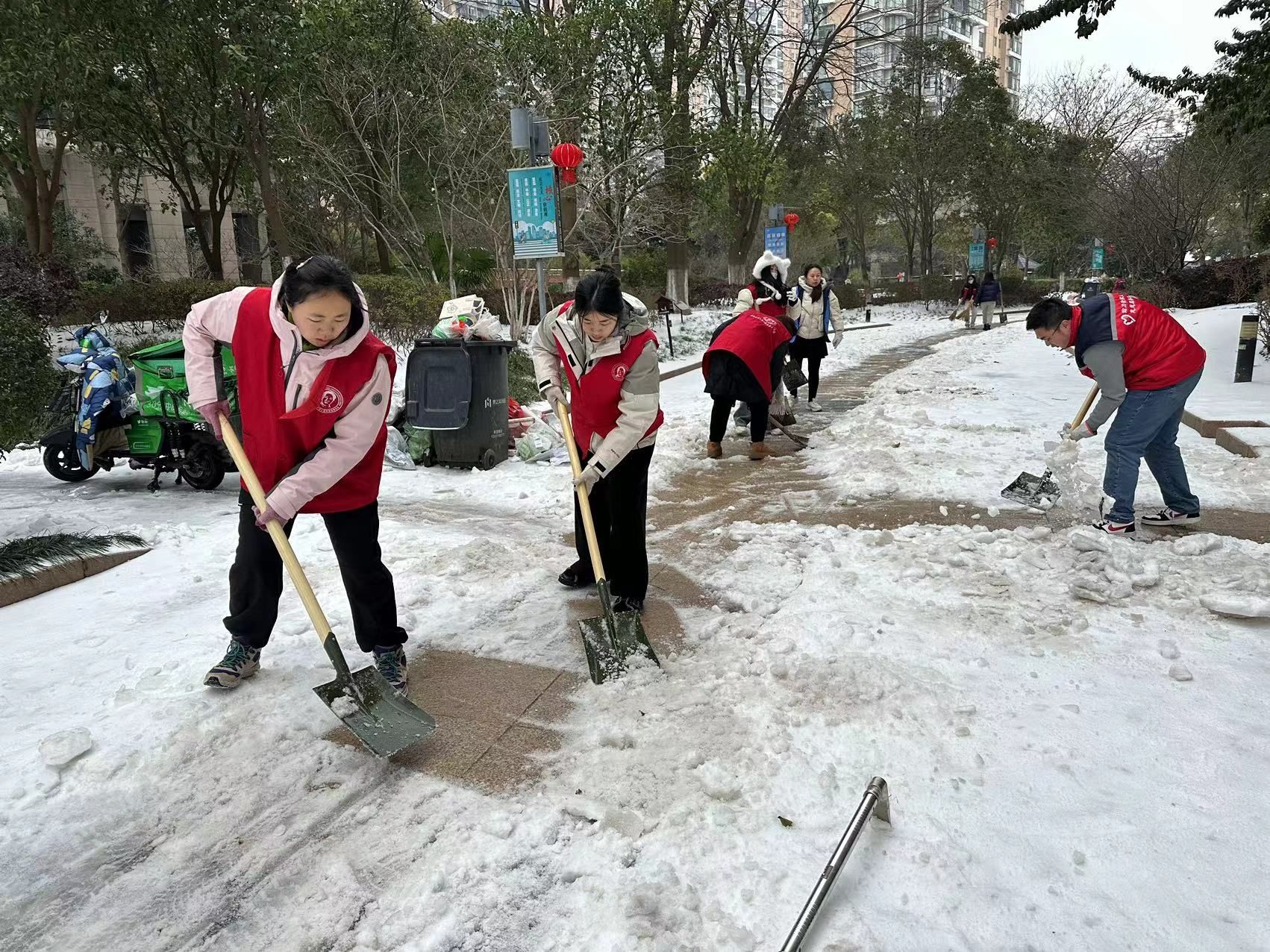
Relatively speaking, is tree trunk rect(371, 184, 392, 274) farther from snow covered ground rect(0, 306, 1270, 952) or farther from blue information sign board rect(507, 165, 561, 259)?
snow covered ground rect(0, 306, 1270, 952)

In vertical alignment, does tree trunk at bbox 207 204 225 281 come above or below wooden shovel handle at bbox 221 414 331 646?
above

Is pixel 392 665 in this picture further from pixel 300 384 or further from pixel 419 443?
pixel 419 443

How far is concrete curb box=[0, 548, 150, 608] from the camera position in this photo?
3838 millimetres

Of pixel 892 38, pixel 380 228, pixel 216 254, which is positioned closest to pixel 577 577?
pixel 380 228

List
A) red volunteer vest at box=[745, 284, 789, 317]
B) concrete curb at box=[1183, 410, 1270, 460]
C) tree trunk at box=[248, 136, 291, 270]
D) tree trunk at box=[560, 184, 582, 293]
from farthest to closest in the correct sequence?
tree trunk at box=[560, 184, 582, 293] < tree trunk at box=[248, 136, 291, 270] < red volunteer vest at box=[745, 284, 789, 317] < concrete curb at box=[1183, 410, 1270, 460]

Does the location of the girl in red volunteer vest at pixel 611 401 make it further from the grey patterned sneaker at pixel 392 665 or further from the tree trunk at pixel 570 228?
the tree trunk at pixel 570 228

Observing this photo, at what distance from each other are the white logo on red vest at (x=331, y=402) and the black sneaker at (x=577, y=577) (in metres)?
1.65

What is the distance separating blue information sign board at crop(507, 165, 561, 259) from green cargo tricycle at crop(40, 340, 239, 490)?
3225 millimetres

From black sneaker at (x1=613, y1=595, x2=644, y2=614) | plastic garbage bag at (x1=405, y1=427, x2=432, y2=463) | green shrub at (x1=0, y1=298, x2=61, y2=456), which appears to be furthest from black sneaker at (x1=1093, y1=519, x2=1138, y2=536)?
green shrub at (x1=0, y1=298, x2=61, y2=456)

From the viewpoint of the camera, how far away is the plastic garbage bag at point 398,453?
21.7 feet

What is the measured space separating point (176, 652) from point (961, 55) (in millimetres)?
34609

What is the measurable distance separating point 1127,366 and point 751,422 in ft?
10.0

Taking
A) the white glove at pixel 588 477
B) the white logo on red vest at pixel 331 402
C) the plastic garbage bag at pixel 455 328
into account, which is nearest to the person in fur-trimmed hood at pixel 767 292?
the plastic garbage bag at pixel 455 328

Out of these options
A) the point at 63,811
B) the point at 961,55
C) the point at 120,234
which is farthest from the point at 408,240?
the point at 961,55
